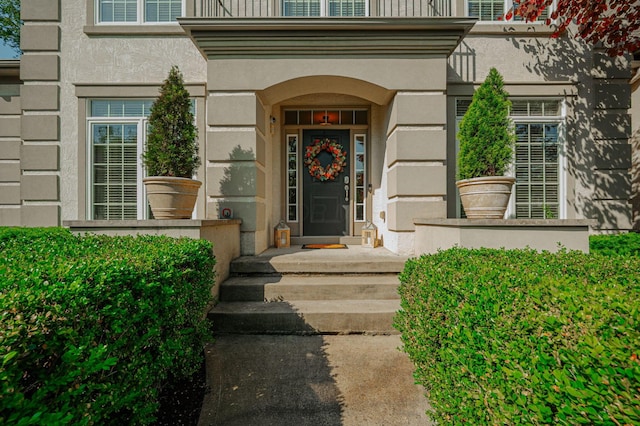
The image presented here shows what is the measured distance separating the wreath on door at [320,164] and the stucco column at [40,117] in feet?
15.6

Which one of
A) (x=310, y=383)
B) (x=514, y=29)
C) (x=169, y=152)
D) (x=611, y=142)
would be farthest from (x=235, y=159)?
(x=611, y=142)

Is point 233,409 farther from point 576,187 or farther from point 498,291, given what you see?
point 576,187

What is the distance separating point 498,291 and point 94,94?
22.7 feet

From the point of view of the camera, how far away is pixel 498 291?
1.63 metres

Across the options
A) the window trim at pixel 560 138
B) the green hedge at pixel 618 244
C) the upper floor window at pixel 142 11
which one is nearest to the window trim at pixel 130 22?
the upper floor window at pixel 142 11

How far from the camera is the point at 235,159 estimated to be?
15.1ft

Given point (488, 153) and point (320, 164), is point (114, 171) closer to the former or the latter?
point (320, 164)

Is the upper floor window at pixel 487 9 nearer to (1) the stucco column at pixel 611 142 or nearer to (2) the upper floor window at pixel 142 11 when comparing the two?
(1) the stucco column at pixel 611 142

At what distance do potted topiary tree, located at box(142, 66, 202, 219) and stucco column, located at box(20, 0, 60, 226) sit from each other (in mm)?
3236

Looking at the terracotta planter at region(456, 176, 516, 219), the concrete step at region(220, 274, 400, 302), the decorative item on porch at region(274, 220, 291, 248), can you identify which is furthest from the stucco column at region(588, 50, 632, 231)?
the decorative item on porch at region(274, 220, 291, 248)

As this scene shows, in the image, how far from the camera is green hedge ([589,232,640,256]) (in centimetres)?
436

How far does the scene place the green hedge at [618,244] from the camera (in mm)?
4363

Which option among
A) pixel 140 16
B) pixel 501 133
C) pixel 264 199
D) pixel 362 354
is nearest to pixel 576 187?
pixel 501 133

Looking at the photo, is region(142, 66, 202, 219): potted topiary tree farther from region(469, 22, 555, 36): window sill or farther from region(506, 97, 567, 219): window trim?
region(506, 97, 567, 219): window trim
